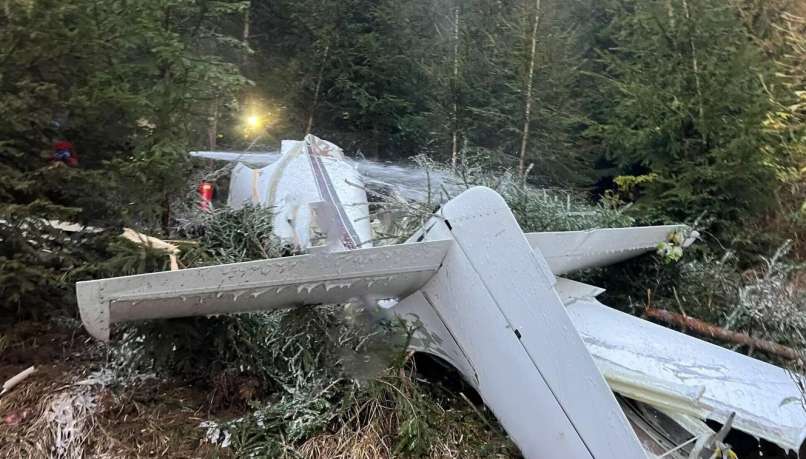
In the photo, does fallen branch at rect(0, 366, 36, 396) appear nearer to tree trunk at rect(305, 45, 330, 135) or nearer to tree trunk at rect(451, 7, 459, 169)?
tree trunk at rect(451, 7, 459, 169)

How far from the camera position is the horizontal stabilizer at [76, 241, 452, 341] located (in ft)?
7.68

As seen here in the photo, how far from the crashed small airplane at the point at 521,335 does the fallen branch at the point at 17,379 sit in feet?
3.19

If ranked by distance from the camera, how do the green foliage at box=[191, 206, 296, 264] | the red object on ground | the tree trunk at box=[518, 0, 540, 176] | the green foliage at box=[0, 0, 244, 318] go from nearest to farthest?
the green foliage at box=[0, 0, 244, 318] → the green foliage at box=[191, 206, 296, 264] → the red object on ground → the tree trunk at box=[518, 0, 540, 176]

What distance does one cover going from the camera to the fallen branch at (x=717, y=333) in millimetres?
3779

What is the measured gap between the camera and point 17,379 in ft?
9.83

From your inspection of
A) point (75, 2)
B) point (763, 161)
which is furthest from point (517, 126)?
point (75, 2)

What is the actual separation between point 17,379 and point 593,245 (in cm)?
337

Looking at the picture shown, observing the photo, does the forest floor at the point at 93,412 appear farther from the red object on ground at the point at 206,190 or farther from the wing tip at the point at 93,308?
the red object on ground at the point at 206,190

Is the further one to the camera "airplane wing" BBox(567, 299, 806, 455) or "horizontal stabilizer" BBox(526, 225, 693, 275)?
"horizontal stabilizer" BBox(526, 225, 693, 275)

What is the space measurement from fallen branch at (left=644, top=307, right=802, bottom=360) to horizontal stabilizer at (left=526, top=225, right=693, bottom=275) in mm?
502

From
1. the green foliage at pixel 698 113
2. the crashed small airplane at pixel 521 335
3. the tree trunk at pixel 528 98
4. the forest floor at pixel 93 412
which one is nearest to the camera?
the crashed small airplane at pixel 521 335

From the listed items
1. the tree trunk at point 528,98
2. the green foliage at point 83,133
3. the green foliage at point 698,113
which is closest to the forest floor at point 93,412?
the green foliage at point 83,133

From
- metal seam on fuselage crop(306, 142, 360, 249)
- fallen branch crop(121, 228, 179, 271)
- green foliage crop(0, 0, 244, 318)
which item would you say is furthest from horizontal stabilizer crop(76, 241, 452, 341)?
metal seam on fuselage crop(306, 142, 360, 249)

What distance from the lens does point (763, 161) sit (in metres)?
5.63
